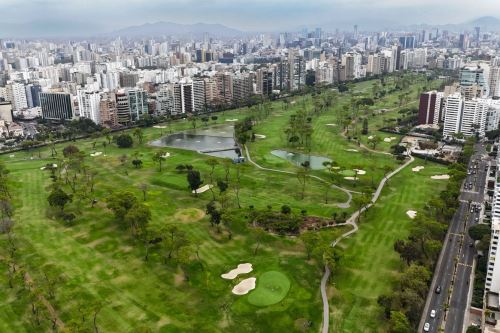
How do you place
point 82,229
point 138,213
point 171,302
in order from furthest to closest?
1. point 82,229
2. point 138,213
3. point 171,302

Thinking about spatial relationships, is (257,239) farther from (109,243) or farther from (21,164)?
(21,164)

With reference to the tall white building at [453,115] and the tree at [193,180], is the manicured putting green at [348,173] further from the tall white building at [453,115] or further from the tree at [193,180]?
the tall white building at [453,115]

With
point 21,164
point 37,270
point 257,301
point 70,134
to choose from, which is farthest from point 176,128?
point 257,301

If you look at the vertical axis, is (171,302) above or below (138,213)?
below

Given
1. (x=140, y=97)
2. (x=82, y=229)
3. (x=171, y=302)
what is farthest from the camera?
(x=140, y=97)

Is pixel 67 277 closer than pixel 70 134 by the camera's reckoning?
Yes

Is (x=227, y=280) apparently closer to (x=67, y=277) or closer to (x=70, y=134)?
(x=67, y=277)

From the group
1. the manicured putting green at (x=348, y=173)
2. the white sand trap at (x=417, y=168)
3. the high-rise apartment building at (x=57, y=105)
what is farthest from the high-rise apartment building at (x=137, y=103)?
the white sand trap at (x=417, y=168)
